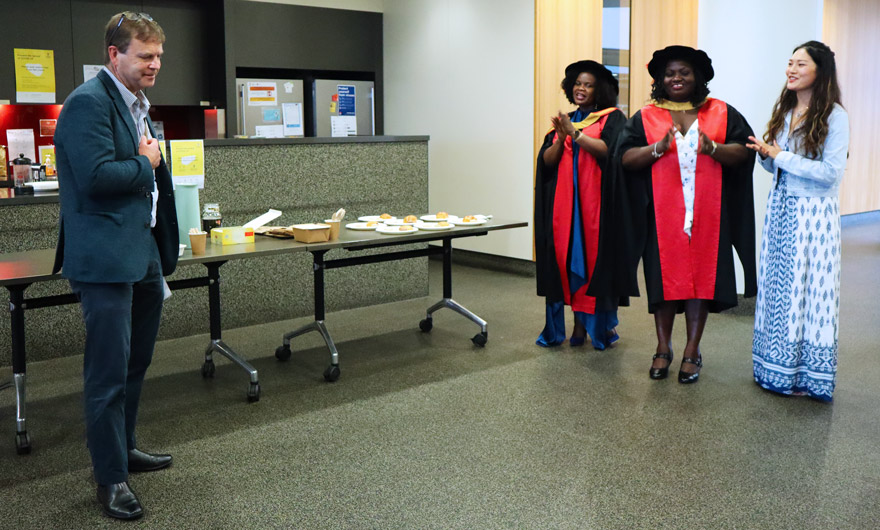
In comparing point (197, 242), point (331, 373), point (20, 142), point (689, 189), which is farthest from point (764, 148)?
point (20, 142)

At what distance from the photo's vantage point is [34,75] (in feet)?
19.8

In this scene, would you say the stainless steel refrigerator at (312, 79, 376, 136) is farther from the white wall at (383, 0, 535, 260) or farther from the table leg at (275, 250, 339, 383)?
the table leg at (275, 250, 339, 383)

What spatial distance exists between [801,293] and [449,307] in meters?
1.82

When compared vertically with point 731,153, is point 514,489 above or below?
below

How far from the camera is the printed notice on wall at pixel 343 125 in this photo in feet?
24.0

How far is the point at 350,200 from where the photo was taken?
17.4ft

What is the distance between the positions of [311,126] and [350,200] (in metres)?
2.19

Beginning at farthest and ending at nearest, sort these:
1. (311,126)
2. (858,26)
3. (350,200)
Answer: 1. (858,26)
2. (311,126)
3. (350,200)

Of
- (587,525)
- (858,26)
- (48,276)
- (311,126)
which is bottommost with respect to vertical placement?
(587,525)

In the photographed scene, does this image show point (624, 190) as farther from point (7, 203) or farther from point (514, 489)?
point (7, 203)

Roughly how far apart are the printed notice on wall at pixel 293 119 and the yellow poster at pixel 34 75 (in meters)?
1.79

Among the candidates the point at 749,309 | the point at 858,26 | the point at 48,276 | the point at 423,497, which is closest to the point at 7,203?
the point at 48,276

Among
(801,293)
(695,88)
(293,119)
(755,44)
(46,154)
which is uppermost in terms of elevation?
(755,44)

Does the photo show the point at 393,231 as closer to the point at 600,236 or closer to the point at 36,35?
the point at 600,236
